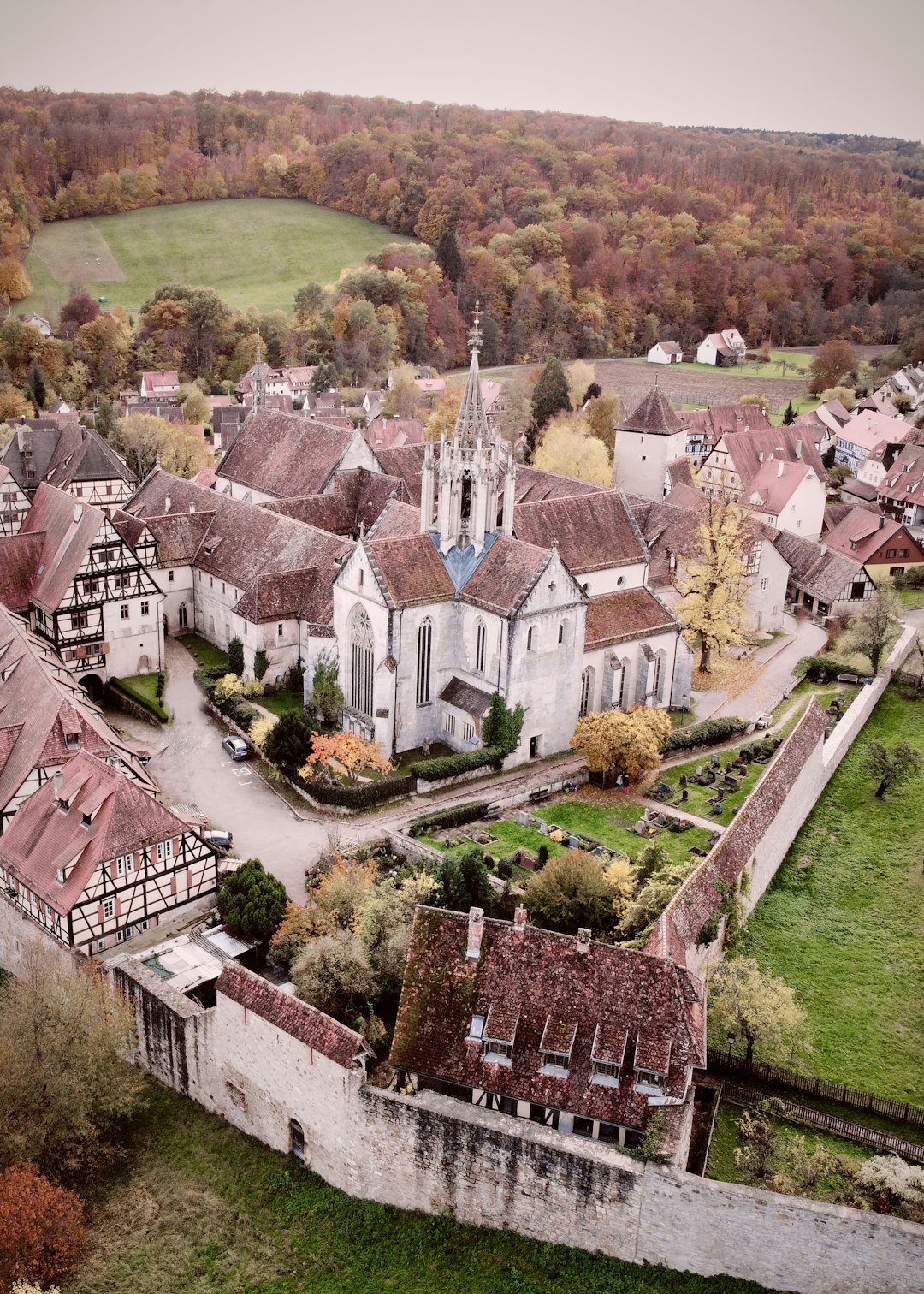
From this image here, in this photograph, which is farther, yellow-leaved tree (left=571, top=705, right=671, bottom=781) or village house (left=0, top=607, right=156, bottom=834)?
yellow-leaved tree (left=571, top=705, right=671, bottom=781)

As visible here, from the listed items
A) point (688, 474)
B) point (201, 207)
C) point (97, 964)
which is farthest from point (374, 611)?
point (201, 207)

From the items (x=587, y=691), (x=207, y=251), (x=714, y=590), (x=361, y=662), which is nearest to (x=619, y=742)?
(x=587, y=691)

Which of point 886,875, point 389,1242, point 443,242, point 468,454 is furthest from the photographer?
point 443,242

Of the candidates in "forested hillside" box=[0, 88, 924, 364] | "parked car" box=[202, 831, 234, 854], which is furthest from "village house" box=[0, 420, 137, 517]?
"forested hillside" box=[0, 88, 924, 364]

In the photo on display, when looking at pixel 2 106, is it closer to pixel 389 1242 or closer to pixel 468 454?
pixel 468 454

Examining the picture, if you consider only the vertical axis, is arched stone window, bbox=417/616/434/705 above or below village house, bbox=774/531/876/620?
above

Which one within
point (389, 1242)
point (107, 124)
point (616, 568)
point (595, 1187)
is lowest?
point (389, 1242)

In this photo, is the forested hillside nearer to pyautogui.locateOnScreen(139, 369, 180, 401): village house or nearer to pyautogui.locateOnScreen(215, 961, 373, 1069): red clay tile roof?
pyautogui.locateOnScreen(139, 369, 180, 401): village house
